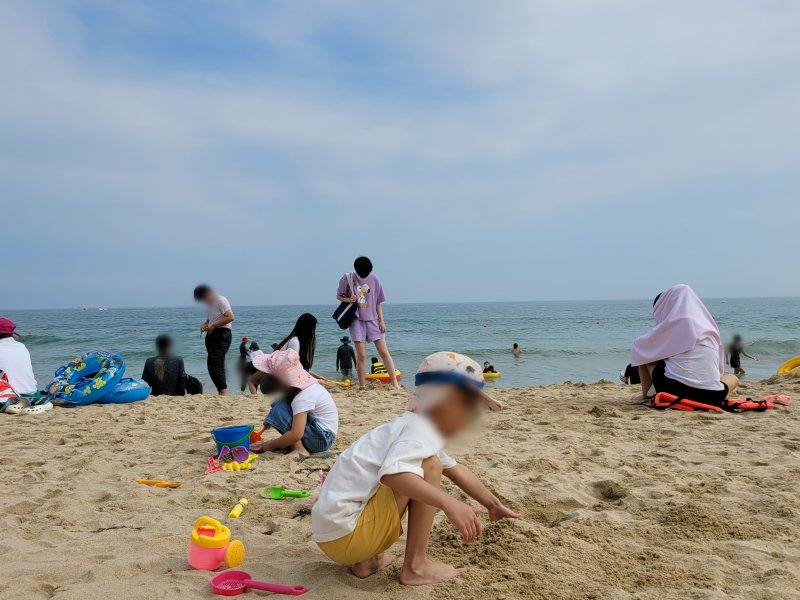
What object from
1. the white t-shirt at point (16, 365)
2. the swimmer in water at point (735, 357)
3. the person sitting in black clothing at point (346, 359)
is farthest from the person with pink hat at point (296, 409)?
the swimmer in water at point (735, 357)

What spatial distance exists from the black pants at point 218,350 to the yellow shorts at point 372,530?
19.9 feet

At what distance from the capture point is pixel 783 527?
8.89 ft

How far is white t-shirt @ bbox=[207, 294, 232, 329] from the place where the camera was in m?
7.98

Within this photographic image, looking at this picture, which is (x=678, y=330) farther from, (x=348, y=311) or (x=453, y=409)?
(x=453, y=409)

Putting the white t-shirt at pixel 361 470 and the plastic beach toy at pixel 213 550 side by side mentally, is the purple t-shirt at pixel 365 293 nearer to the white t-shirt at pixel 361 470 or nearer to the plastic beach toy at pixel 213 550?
the plastic beach toy at pixel 213 550

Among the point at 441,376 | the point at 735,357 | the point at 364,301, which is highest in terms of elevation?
the point at 364,301

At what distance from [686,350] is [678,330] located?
21 centimetres

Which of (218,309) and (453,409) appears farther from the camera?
(218,309)

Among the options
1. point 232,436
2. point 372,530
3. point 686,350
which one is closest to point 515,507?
point 372,530

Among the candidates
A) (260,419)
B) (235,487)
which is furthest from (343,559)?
(260,419)

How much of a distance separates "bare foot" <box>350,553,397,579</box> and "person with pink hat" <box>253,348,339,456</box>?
204 cm

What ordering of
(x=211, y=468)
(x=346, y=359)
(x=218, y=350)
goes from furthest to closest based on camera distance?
(x=346, y=359) → (x=218, y=350) → (x=211, y=468)

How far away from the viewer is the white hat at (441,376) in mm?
2221

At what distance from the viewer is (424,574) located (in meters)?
2.31
